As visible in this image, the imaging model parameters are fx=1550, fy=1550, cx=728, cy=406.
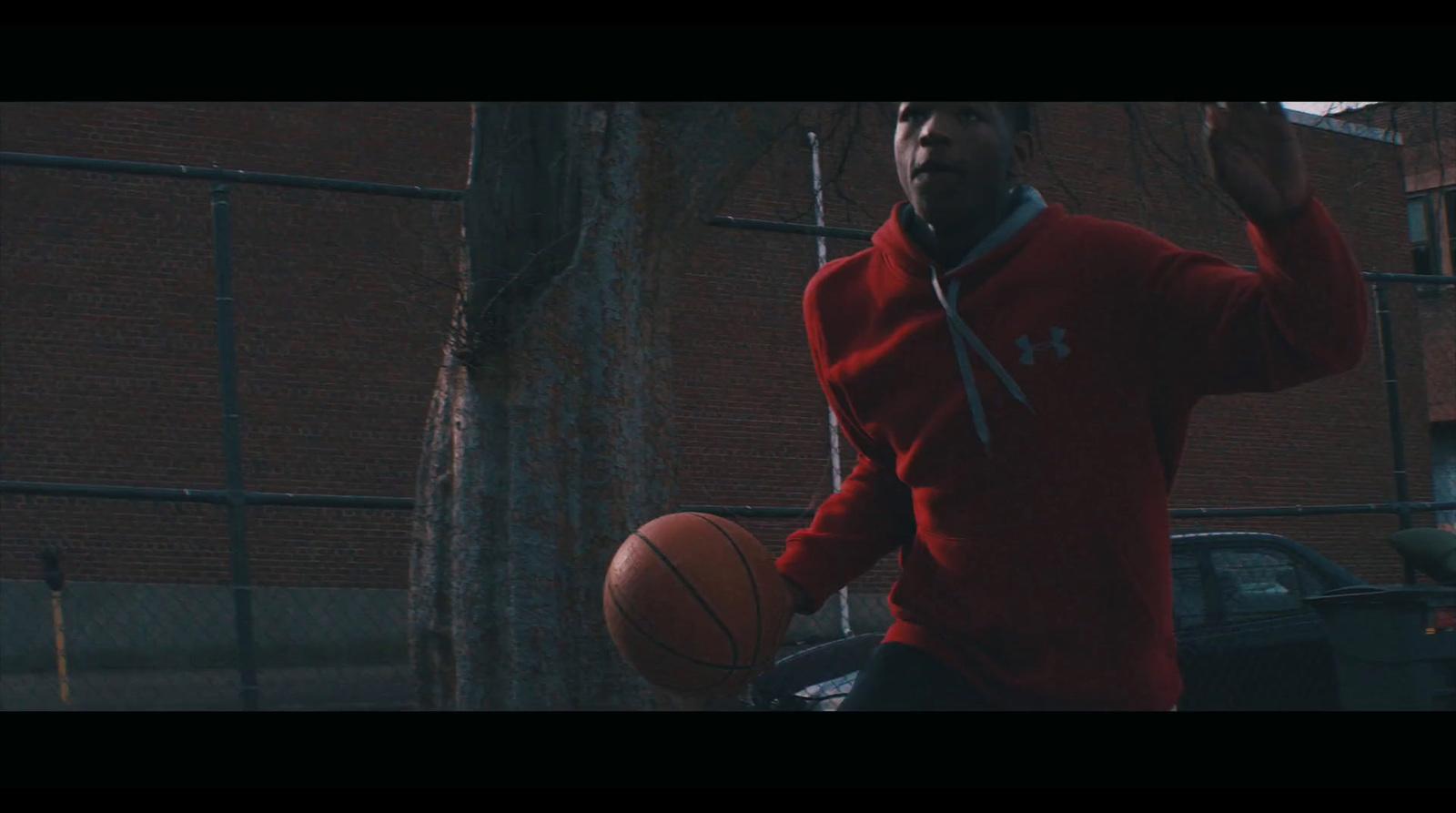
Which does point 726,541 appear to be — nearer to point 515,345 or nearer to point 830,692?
point 515,345

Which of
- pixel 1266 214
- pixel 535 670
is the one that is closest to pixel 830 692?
pixel 535 670

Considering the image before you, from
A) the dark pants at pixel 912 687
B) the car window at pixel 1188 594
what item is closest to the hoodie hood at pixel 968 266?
the dark pants at pixel 912 687

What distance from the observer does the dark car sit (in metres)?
7.47

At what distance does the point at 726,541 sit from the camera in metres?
3.58

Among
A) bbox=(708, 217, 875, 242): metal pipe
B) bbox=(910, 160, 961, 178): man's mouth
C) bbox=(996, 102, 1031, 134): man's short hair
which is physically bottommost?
bbox=(910, 160, 961, 178): man's mouth

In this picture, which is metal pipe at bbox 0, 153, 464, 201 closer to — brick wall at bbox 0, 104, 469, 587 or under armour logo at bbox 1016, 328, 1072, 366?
under armour logo at bbox 1016, 328, 1072, 366

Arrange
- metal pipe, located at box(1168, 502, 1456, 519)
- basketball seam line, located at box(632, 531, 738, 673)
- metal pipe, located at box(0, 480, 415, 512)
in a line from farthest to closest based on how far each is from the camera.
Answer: metal pipe, located at box(1168, 502, 1456, 519), metal pipe, located at box(0, 480, 415, 512), basketball seam line, located at box(632, 531, 738, 673)

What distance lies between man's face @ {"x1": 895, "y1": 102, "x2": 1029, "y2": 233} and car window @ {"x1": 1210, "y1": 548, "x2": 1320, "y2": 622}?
5.16 m

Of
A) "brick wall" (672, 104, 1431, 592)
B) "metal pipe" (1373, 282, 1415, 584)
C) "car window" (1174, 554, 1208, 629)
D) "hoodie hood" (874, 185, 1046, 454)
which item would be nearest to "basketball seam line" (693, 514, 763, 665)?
"hoodie hood" (874, 185, 1046, 454)

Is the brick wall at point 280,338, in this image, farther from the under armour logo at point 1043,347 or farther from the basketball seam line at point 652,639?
the under armour logo at point 1043,347

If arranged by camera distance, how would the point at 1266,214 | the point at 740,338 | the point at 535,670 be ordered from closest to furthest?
the point at 1266,214, the point at 535,670, the point at 740,338

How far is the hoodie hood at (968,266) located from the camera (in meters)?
3.25

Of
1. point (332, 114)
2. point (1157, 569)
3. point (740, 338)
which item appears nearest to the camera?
point (1157, 569)

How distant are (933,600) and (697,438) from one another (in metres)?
12.0
